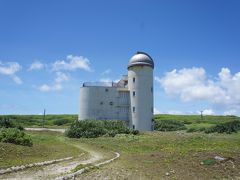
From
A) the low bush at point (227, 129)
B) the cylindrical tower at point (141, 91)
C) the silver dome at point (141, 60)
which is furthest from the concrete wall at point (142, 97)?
the low bush at point (227, 129)

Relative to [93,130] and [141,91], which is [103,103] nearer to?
[141,91]

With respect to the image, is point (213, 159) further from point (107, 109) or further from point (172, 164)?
point (107, 109)

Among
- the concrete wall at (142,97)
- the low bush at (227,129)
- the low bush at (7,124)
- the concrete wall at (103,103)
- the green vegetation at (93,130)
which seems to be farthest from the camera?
the concrete wall at (103,103)

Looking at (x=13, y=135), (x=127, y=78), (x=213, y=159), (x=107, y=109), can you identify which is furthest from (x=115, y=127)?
(x=213, y=159)

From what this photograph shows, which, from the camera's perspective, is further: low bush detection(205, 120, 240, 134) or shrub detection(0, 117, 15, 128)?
shrub detection(0, 117, 15, 128)

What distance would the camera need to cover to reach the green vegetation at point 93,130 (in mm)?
48531

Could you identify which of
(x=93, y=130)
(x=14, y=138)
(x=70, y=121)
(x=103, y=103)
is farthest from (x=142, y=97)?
(x=70, y=121)

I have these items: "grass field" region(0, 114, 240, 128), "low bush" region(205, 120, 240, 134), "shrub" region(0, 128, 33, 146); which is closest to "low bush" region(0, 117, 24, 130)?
"grass field" region(0, 114, 240, 128)

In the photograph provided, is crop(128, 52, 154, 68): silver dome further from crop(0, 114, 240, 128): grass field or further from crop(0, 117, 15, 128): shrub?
crop(0, 117, 15, 128): shrub

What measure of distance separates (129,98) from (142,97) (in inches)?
120

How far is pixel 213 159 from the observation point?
19.8m

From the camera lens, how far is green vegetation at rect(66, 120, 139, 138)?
48531 mm

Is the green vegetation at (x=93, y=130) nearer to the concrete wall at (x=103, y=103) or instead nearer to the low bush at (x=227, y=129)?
the concrete wall at (x=103, y=103)

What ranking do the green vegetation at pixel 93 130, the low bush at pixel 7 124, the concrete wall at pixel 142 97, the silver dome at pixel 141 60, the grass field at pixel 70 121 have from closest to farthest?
the green vegetation at pixel 93 130
the low bush at pixel 7 124
the concrete wall at pixel 142 97
the silver dome at pixel 141 60
the grass field at pixel 70 121
